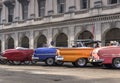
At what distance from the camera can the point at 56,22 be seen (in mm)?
44906

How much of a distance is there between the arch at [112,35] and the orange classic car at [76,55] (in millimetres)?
10615

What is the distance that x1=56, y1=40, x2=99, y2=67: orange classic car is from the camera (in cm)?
2712

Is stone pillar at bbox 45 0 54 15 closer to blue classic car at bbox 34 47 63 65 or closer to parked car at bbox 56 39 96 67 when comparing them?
blue classic car at bbox 34 47 63 65

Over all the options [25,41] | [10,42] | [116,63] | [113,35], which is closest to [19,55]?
[113,35]

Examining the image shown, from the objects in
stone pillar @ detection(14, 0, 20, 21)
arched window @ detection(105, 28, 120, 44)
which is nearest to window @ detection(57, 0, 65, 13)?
arched window @ detection(105, 28, 120, 44)

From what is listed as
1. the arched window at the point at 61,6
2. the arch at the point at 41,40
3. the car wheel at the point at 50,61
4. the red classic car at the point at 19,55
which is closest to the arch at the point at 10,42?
the arch at the point at 41,40

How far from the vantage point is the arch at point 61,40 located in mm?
44362

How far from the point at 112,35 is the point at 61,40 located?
888cm

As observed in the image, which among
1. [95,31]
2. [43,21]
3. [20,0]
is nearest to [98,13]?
[95,31]

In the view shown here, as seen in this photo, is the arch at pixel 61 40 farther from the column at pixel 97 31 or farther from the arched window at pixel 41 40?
the column at pixel 97 31

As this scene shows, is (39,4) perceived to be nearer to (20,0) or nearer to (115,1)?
(20,0)

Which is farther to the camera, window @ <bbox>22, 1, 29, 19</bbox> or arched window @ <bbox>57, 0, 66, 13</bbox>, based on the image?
window @ <bbox>22, 1, 29, 19</bbox>

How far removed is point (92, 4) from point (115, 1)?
3313 mm

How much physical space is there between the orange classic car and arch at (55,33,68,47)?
16138mm
